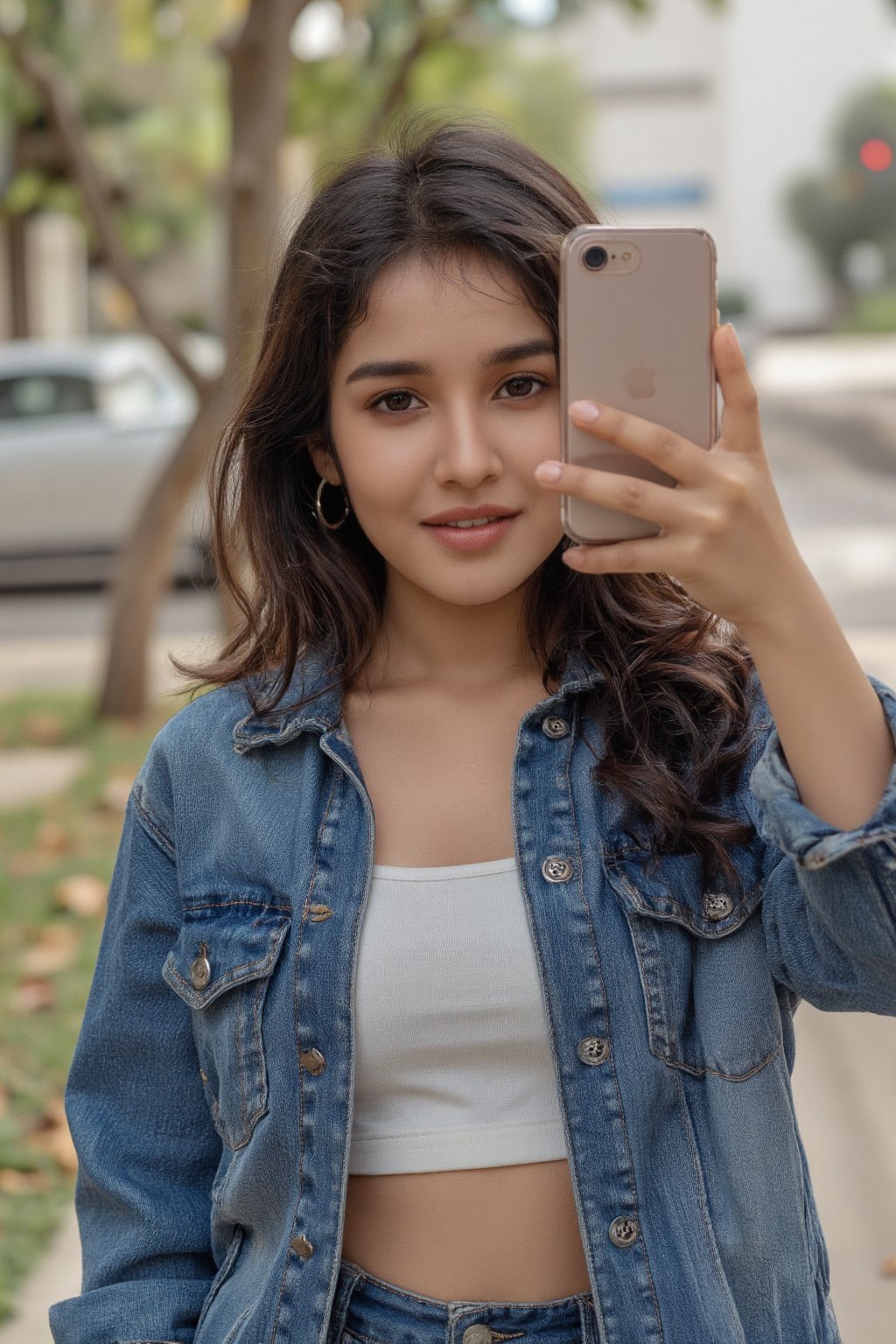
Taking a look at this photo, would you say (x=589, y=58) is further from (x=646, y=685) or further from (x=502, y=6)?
(x=646, y=685)

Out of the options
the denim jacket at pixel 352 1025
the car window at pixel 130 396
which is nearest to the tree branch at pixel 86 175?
the car window at pixel 130 396

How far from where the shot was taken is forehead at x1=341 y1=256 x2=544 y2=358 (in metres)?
1.63

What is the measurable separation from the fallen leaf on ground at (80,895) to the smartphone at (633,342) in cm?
370

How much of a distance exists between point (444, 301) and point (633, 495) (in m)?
0.44

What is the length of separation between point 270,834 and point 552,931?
316 mm

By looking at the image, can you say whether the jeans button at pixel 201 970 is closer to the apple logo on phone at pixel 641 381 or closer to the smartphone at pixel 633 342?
the smartphone at pixel 633 342

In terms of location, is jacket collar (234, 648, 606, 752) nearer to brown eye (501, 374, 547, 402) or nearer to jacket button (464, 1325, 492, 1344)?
brown eye (501, 374, 547, 402)

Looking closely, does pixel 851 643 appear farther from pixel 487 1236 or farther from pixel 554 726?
pixel 487 1236

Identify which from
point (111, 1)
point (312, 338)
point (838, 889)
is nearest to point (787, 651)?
point (838, 889)

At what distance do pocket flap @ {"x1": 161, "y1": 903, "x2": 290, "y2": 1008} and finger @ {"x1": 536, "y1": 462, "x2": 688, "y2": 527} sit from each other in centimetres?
59

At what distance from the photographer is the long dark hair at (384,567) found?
5.47 ft

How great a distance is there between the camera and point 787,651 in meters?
1.36

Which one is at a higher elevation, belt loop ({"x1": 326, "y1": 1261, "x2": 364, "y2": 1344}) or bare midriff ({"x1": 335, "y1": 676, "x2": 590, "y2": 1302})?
bare midriff ({"x1": 335, "y1": 676, "x2": 590, "y2": 1302})

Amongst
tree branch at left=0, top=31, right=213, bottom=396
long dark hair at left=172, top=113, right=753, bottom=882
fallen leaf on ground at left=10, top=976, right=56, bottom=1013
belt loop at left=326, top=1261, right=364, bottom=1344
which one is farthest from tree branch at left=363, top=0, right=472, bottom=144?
belt loop at left=326, top=1261, right=364, bottom=1344
